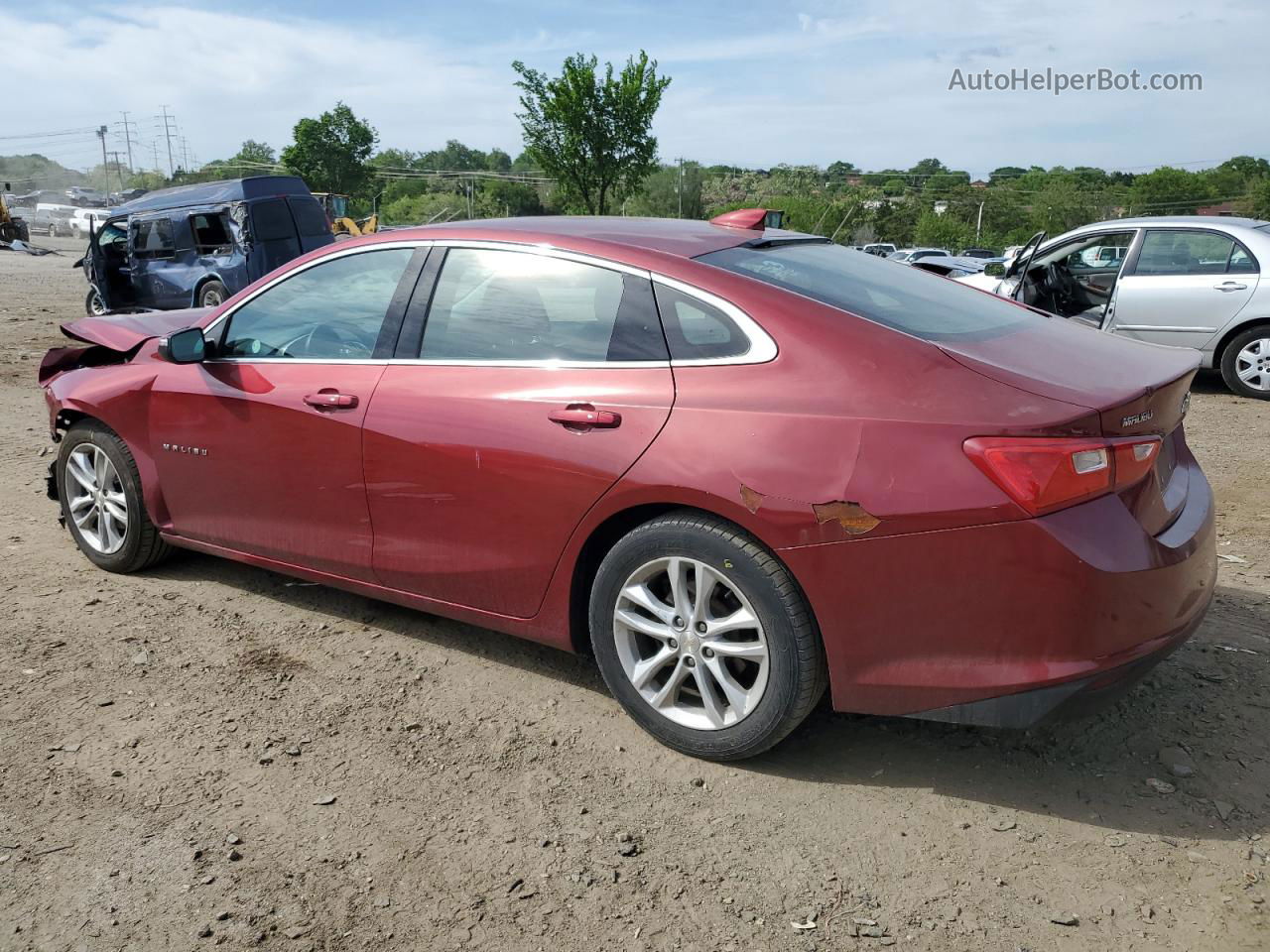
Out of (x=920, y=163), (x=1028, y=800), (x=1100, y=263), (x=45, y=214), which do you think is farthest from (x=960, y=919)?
(x=920, y=163)

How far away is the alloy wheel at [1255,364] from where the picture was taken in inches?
363

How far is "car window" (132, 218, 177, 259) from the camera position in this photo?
16109mm

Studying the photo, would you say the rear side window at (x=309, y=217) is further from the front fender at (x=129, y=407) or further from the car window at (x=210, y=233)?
the front fender at (x=129, y=407)

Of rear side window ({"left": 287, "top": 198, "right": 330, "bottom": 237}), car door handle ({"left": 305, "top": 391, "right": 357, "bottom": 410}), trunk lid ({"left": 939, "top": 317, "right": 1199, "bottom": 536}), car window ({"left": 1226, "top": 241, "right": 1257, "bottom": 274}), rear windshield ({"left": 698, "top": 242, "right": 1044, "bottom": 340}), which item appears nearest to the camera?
trunk lid ({"left": 939, "top": 317, "right": 1199, "bottom": 536})

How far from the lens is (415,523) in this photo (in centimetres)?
365

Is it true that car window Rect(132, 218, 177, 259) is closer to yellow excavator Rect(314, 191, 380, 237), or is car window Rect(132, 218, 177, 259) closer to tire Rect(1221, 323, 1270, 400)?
yellow excavator Rect(314, 191, 380, 237)

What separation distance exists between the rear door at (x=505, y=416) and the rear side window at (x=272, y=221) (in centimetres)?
1292

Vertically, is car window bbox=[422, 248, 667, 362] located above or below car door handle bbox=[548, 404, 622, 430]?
above

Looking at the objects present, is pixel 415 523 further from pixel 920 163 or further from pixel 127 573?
pixel 920 163

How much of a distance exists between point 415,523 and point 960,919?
6.88 feet

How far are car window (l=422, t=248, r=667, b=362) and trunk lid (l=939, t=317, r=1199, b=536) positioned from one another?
Result: 3.05 feet

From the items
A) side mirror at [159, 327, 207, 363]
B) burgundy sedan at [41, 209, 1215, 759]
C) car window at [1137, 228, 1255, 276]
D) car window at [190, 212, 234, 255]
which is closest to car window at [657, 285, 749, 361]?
burgundy sedan at [41, 209, 1215, 759]

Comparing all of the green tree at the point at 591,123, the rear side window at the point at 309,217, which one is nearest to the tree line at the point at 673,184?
the green tree at the point at 591,123

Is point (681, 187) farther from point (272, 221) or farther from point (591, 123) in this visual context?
point (272, 221)
